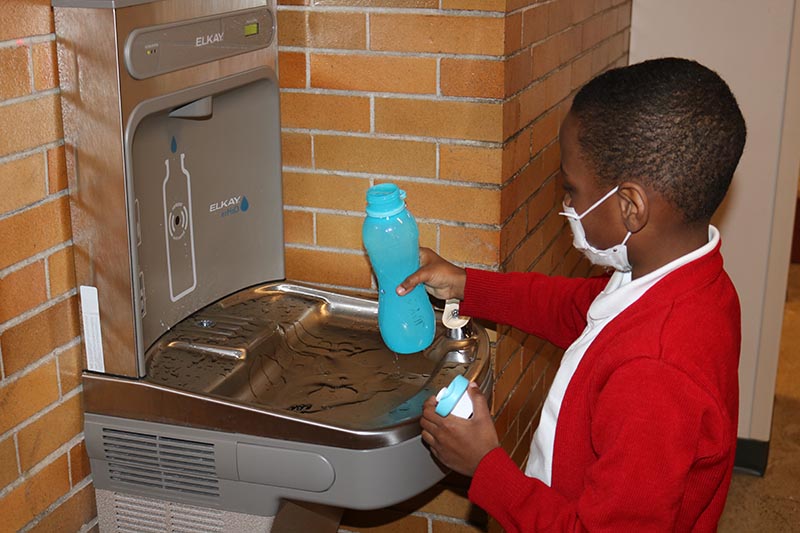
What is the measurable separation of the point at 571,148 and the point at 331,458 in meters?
0.57

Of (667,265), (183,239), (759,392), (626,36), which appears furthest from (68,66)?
(759,392)

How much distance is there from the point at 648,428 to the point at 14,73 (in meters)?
0.99

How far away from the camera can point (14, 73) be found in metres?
1.41

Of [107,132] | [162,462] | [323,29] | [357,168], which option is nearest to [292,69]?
[323,29]

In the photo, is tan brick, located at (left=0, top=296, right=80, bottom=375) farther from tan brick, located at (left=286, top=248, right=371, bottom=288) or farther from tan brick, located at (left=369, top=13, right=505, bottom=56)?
tan brick, located at (left=369, top=13, right=505, bottom=56)

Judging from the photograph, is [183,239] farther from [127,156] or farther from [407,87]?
[407,87]

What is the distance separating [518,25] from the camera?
5.97ft

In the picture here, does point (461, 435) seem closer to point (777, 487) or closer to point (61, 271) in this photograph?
point (61, 271)

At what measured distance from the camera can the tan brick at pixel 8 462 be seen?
4.89 feet

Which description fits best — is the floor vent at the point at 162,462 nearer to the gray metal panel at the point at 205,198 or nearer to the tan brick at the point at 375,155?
the gray metal panel at the point at 205,198

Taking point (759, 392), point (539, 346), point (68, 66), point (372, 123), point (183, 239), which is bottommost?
point (759, 392)

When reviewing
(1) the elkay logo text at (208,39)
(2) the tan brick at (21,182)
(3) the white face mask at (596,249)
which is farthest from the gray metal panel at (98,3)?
(3) the white face mask at (596,249)

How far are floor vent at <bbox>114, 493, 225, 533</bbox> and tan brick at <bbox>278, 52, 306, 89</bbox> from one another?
0.81 m

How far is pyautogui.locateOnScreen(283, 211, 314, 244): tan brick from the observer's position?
2006 millimetres
